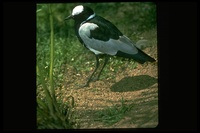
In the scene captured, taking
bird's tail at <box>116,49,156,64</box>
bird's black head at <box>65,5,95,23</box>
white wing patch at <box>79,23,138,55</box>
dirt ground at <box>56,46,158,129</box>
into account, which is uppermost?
bird's black head at <box>65,5,95,23</box>

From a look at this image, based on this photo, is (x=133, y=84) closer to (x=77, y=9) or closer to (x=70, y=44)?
(x=70, y=44)

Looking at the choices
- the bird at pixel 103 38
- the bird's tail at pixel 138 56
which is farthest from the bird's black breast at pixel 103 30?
the bird's tail at pixel 138 56

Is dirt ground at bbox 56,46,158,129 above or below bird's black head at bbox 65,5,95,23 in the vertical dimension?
below

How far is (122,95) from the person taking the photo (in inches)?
119

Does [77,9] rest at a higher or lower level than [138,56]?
higher

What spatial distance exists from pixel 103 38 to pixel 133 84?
0.39 m

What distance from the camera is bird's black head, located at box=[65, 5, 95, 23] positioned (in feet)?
9.91

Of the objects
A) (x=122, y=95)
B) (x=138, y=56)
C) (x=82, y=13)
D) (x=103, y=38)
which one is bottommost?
(x=122, y=95)

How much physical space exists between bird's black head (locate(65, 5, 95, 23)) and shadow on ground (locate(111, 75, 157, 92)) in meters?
0.51

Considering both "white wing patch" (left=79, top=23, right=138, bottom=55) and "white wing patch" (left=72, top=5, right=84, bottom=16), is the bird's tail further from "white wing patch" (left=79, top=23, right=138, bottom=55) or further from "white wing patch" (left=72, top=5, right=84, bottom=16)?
"white wing patch" (left=72, top=5, right=84, bottom=16)

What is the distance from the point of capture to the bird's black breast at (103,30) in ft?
9.98

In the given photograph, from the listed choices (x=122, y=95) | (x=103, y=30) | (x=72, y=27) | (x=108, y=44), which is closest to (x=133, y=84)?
(x=122, y=95)

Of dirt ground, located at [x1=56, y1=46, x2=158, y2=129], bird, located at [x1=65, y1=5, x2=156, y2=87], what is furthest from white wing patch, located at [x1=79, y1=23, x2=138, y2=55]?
dirt ground, located at [x1=56, y1=46, x2=158, y2=129]
